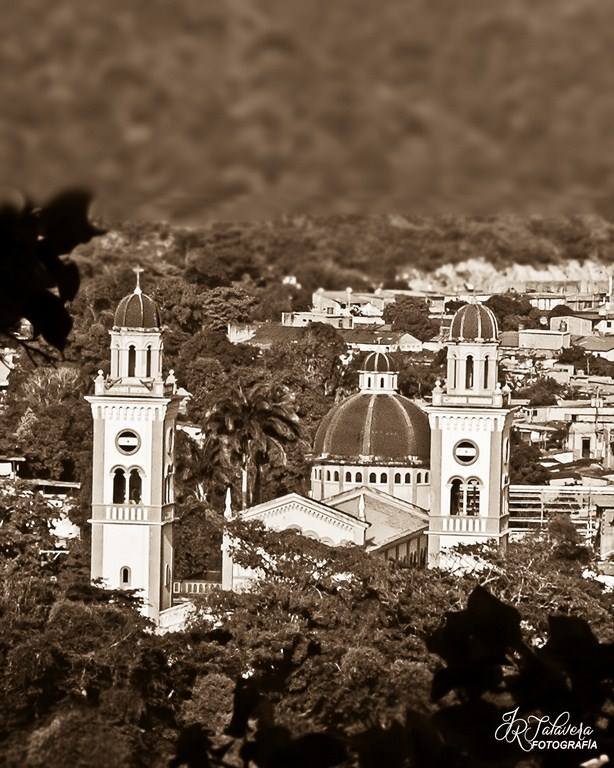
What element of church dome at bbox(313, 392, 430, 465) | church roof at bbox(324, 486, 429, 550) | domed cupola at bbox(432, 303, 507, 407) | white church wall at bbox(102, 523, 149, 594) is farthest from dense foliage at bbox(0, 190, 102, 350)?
church dome at bbox(313, 392, 430, 465)

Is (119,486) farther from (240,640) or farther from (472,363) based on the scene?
(240,640)

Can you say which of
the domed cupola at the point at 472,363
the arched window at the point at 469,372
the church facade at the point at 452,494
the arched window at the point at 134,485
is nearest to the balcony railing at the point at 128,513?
the arched window at the point at 134,485

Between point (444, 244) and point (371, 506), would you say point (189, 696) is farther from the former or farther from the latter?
point (444, 244)

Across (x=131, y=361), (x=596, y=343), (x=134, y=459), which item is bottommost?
(x=134, y=459)

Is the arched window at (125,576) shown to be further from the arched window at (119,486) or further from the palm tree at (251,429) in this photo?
the palm tree at (251,429)

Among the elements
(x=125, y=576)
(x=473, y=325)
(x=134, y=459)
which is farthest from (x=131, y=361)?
(x=473, y=325)
